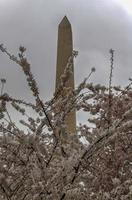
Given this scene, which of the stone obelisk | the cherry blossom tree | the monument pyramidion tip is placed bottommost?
the cherry blossom tree

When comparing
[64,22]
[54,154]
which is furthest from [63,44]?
[54,154]

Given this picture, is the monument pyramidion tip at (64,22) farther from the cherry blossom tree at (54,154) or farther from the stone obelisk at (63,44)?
the cherry blossom tree at (54,154)

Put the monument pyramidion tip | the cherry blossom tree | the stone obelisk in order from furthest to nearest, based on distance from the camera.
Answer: the monument pyramidion tip, the stone obelisk, the cherry blossom tree

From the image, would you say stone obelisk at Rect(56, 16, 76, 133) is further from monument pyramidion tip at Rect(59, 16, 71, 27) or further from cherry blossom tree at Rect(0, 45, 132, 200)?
cherry blossom tree at Rect(0, 45, 132, 200)

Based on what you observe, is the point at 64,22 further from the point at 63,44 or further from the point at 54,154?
the point at 54,154

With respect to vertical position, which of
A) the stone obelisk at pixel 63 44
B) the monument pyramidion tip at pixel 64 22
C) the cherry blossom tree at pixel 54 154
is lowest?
the cherry blossom tree at pixel 54 154

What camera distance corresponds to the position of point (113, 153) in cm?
517

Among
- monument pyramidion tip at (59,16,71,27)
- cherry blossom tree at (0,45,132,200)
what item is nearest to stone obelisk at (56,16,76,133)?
monument pyramidion tip at (59,16,71,27)

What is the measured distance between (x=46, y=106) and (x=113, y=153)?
6.40ft

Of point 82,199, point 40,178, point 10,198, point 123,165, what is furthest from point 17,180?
point 123,165

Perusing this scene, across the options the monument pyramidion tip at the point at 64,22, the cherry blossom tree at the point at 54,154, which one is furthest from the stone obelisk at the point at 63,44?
the cherry blossom tree at the point at 54,154

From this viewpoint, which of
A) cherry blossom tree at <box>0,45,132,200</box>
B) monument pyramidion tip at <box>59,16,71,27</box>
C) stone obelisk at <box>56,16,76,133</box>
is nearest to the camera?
cherry blossom tree at <box>0,45,132,200</box>

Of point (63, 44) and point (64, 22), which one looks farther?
point (64, 22)

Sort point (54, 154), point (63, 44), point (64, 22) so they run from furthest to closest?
point (64, 22) < point (63, 44) < point (54, 154)
